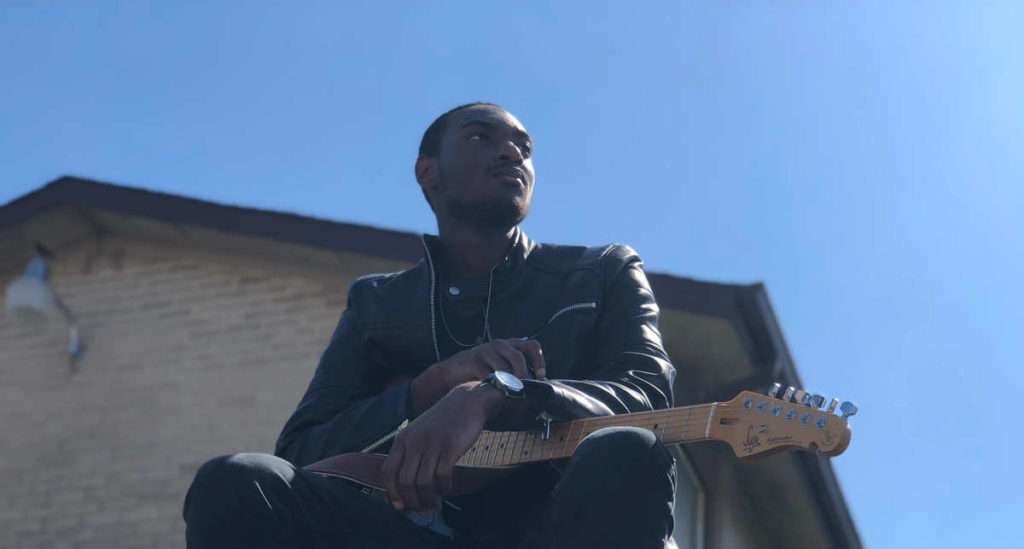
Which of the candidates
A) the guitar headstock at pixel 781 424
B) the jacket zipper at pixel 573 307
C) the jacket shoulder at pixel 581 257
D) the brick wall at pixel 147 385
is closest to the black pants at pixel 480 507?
the guitar headstock at pixel 781 424

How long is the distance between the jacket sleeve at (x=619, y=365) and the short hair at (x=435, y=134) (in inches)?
29.3

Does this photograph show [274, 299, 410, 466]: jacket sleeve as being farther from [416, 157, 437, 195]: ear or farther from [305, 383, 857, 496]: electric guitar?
[416, 157, 437, 195]: ear

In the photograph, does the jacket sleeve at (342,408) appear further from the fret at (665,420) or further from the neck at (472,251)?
the fret at (665,420)

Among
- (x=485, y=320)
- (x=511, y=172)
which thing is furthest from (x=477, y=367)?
(x=511, y=172)

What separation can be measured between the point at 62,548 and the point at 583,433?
8.08m

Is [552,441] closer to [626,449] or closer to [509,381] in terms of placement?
[509,381]

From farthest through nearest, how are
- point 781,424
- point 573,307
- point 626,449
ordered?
1. point 573,307
2. point 781,424
3. point 626,449

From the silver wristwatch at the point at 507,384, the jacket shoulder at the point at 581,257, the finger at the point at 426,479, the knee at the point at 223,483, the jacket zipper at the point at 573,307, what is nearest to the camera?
the knee at the point at 223,483

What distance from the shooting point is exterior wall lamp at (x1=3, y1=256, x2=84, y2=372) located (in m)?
12.0

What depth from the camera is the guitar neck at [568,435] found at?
3.53 meters

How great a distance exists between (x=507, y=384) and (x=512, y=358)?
6.3 inches

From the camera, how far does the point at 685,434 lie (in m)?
3.53

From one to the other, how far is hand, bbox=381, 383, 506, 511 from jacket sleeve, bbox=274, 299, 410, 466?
1.31 feet

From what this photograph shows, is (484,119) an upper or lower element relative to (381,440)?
upper
